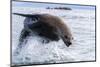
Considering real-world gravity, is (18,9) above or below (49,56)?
above

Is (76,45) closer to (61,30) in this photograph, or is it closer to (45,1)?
(61,30)

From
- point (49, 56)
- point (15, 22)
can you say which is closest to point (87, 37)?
point (49, 56)

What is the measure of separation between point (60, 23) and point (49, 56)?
0.43 m

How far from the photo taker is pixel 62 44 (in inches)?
103

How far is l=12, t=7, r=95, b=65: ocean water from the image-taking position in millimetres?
2445

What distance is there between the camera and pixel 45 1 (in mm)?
2580

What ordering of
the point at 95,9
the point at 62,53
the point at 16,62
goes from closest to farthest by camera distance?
the point at 16,62 < the point at 62,53 < the point at 95,9

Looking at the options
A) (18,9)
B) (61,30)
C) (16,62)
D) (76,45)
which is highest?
(18,9)

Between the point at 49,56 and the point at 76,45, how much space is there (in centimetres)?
39

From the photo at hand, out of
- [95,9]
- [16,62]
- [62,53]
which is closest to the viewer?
[16,62]

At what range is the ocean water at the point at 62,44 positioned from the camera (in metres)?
2.45

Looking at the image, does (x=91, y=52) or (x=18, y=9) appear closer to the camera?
(x=18, y=9)

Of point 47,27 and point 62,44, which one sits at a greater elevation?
point 47,27

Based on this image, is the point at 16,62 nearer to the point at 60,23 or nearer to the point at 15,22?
the point at 15,22
